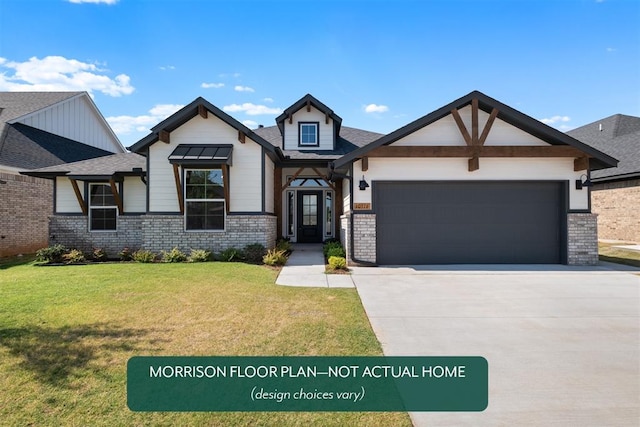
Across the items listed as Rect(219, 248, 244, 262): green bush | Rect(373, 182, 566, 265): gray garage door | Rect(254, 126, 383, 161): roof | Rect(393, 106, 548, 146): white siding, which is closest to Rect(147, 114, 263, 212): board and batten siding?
Rect(219, 248, 244, 262): green bush

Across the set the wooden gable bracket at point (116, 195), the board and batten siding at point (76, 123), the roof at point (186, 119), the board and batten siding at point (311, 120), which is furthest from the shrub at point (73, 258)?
the board and batten siding at point (76, 123)

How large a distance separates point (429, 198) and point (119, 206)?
1138 centimetres

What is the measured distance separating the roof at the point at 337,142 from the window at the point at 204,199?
11.1 feet

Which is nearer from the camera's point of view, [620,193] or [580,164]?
[580,164]

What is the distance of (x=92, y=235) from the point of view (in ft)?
40.5

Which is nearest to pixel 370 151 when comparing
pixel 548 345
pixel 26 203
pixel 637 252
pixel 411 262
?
pixel 411 262

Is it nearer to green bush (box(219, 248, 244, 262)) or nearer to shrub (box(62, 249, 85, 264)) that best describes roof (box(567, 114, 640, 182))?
green bush (box(219, 248, 244, 262))

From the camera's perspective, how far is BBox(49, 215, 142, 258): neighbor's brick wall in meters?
12.2

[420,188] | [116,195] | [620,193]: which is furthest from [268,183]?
[620,193]

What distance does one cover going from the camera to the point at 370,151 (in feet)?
31.9

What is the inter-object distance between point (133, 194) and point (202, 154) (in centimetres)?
398

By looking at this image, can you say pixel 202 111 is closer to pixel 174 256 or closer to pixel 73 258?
pixel 174 256

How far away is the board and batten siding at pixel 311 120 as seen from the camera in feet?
46.9

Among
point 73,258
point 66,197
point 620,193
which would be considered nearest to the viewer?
point 73,258
